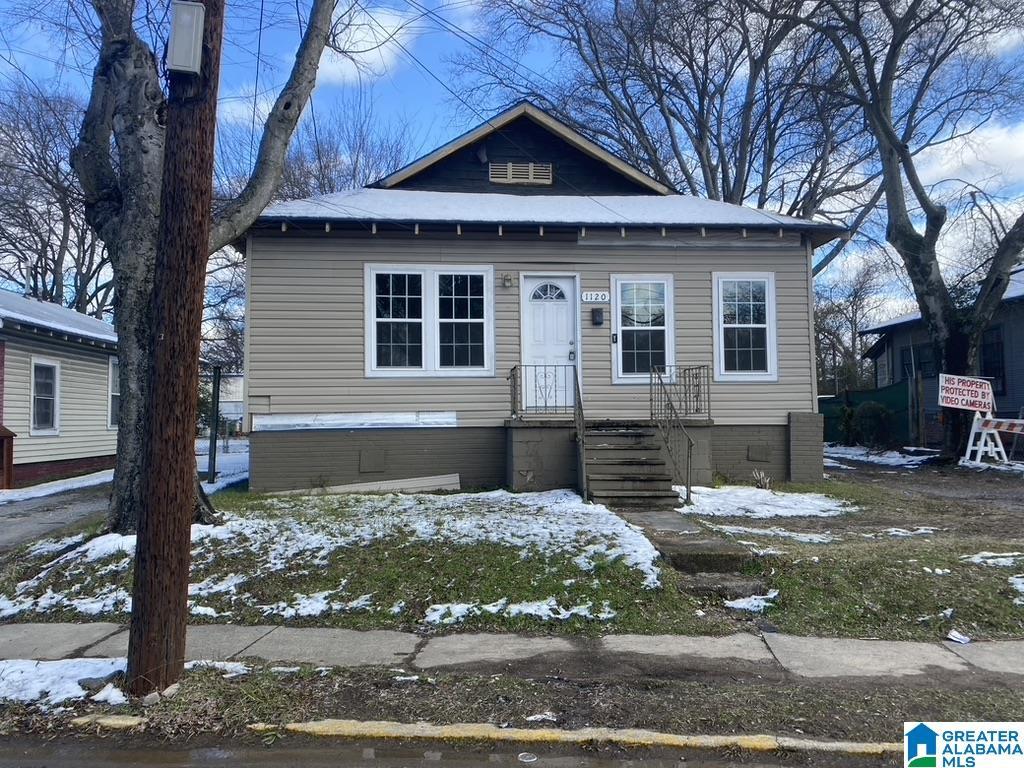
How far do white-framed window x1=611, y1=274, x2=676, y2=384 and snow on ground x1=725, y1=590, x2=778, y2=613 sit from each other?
638 centimetres

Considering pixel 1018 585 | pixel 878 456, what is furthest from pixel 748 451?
pixel 878 456

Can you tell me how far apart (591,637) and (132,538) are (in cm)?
497

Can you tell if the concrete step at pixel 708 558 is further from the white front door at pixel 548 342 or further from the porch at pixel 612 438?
the white front door at pixel 548 342

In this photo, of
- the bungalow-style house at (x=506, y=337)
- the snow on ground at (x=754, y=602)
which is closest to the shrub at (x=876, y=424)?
the bungalow-style house at (x=506, y=337)

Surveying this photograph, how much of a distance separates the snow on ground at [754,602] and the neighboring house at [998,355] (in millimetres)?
15340


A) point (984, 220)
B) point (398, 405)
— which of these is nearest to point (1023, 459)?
point (984, 220)

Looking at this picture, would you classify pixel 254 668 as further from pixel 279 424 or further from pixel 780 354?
pixel 780 354

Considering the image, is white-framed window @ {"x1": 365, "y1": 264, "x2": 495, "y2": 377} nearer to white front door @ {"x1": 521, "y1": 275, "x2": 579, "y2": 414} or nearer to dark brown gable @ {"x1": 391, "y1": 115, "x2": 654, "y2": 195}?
white front door @ {"x1": 521, "y1": 275, "x2": 579, "y2": 414}

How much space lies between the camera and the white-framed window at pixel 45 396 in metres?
16.5

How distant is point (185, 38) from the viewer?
4.69 metres

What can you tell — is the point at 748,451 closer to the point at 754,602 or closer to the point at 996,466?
the point at 754,602

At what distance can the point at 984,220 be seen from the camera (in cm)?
1859

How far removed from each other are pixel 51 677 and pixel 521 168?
38.8ft

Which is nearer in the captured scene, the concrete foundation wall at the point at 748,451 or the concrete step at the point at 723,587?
the concrete step at the point at 723,587
